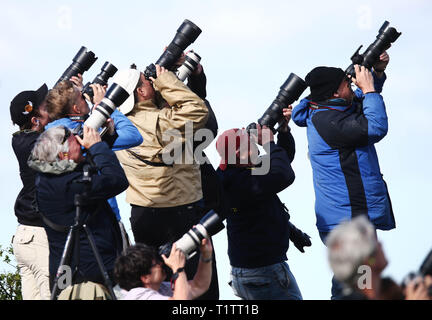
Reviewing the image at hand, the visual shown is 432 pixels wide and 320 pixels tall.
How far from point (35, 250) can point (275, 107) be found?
7.34 feet

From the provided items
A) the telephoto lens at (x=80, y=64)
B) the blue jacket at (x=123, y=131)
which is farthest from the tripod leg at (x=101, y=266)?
A: the telephoto lens at (x=80, y=64)

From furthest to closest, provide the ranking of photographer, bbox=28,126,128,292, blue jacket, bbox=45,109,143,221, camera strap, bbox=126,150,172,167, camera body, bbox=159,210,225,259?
camera strap, bbox=126,150,172,167
blue jacket, bbox=45,109,143,221
photographer, bbox=28,126,128,292
camera body, bbox=159,210,225,259

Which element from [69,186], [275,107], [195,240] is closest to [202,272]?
[195,240]

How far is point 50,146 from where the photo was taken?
4.67 metres

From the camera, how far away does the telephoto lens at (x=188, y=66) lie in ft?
20.3

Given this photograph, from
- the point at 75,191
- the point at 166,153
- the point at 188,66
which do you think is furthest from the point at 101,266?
the point at 188,66

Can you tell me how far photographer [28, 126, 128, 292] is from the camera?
4617 millimetres

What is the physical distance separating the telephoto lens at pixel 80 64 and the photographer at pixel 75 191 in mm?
2036

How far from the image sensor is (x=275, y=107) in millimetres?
6141

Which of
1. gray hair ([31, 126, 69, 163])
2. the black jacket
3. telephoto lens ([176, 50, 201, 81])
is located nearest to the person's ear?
gray hair ([31, 126, 69, 163])

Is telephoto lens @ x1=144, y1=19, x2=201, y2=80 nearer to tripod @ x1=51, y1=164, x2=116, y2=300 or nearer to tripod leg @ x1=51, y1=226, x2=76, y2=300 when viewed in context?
tripod @ x1=51, y1=164, x2=116, y2=300

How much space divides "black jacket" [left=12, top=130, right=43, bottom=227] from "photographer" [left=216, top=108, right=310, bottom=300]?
1461 millimetres

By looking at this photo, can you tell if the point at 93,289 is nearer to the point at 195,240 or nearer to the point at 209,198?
the point at 195,240

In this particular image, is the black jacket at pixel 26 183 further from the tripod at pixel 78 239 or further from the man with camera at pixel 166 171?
the tripod at pixel 78 239
